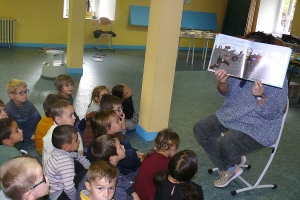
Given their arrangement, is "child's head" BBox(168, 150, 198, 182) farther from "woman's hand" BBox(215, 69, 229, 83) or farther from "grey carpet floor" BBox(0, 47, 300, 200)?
"grey carpet floor" BBox(0, 47, 300, 200)

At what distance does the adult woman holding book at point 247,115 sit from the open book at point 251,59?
0.27ft

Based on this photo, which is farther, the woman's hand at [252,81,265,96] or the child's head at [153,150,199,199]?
the woman's hand at [252,81,265,96]

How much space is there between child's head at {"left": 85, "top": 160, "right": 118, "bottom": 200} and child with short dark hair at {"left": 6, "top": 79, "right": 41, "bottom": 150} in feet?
5.94

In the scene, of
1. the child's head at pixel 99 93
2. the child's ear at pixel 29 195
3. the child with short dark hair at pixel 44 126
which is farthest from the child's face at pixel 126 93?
the child's ear at pixel 29 195

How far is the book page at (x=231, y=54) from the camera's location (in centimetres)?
281

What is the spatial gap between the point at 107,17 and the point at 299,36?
5.56m

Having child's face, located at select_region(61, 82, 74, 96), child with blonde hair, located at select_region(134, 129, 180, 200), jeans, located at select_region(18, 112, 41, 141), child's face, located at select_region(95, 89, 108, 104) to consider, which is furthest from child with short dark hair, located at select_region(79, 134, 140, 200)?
child's face, located at select_region(61, 82, 74, 96)

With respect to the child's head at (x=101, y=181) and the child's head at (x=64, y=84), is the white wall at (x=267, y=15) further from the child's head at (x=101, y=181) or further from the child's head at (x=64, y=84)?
the child's head at (x=101, y=181)

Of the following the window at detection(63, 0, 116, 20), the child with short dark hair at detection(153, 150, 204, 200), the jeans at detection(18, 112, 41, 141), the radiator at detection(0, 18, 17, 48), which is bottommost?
the jeans at detection(18, 112, 41, 141)

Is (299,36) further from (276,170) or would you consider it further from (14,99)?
(14,99)

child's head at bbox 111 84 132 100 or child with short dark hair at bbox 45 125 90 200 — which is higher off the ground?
child's head at bbox 111 84 132 100

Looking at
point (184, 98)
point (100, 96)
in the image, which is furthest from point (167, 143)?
point (184, 98)

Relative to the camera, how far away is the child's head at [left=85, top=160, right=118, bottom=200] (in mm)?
2119

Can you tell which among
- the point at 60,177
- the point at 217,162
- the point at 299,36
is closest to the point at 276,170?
the point at 217,162
